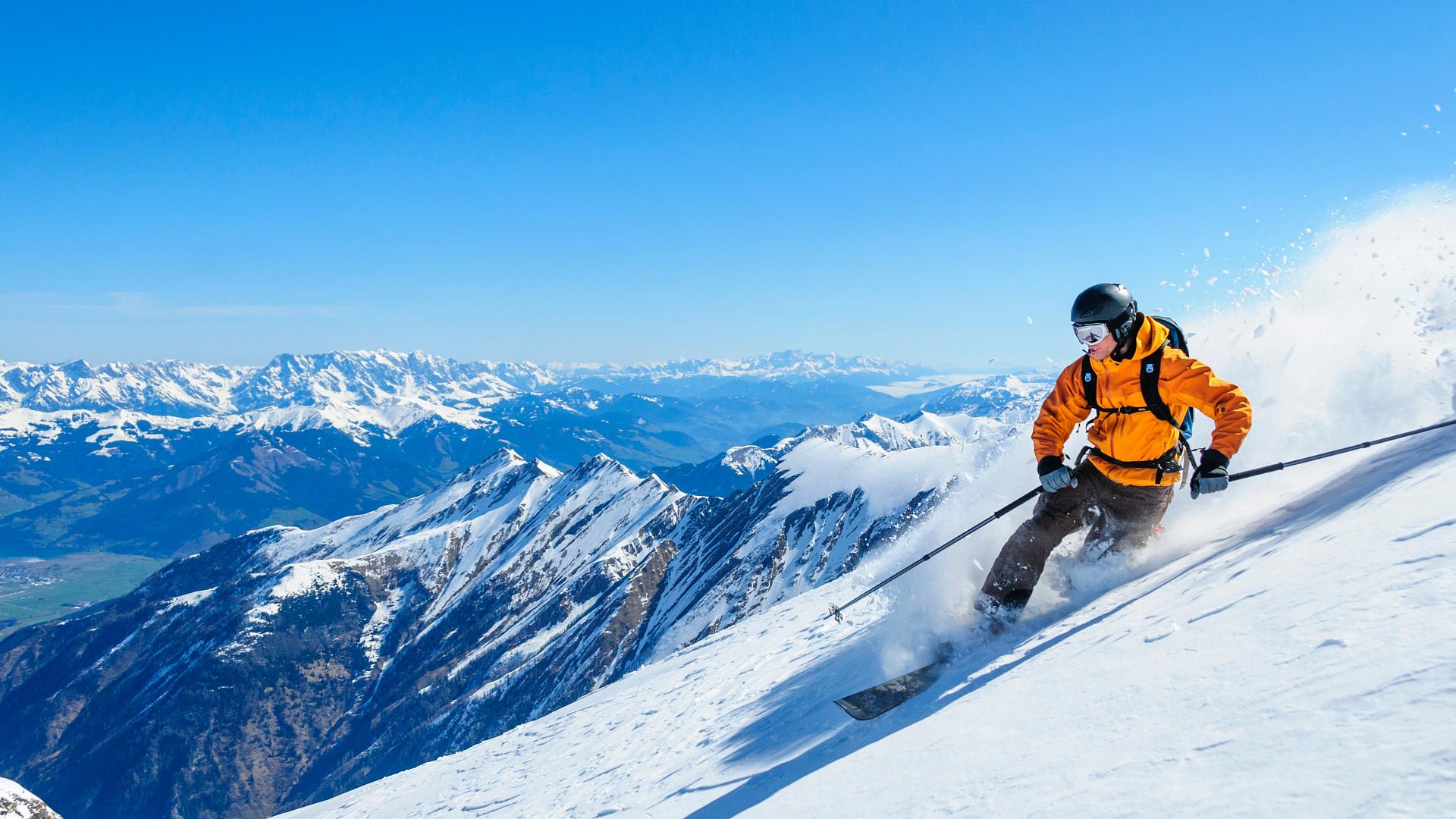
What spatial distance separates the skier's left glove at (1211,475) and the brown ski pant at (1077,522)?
3.47 feet

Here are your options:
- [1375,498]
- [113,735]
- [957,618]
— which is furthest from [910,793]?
[113,735]

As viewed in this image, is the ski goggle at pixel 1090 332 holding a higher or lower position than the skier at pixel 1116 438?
higher

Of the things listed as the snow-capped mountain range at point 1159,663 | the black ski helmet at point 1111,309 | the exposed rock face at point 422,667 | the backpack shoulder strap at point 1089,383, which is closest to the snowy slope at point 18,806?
the snow-capped mountain range at point 1159,663

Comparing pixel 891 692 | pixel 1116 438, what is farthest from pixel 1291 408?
pixel 891 692

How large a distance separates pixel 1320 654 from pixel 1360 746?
44.3 inches

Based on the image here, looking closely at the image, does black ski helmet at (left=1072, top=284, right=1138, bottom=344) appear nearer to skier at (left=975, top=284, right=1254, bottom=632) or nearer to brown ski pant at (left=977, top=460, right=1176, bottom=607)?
skier at (left=975, top=284, right=1254, bottom=632)

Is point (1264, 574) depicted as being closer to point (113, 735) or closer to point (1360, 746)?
point (1360, 746)

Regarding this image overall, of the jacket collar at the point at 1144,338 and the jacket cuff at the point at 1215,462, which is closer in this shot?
the jacket cuff at the point at 1215,462

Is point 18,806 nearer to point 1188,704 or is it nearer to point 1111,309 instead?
point 1188,704

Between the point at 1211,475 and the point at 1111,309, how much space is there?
2000 millimetres

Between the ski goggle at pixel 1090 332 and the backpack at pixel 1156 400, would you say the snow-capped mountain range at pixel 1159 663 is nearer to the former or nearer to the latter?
the backpack at pixel 1156 400

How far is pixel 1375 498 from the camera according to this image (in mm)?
6492

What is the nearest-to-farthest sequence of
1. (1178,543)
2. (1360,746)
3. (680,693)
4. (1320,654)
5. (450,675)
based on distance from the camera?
1. (1360,746)
2. (1320,654)
3. (1178,543)
4. (680,693)
5. (450,675)

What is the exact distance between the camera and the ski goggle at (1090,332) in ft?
24.7
